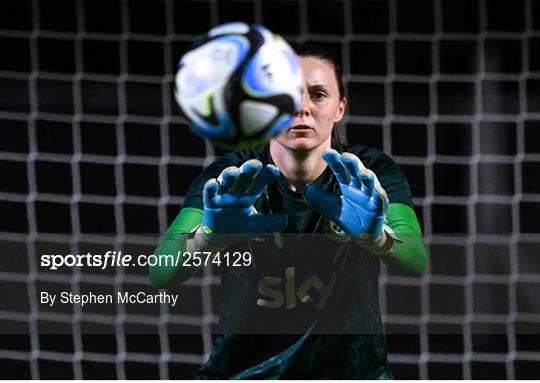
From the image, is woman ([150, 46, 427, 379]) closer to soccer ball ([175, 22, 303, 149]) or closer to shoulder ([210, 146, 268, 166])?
shoulder ([210, 146, 268, 166])

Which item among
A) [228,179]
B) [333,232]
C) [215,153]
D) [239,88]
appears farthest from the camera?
[215,153]

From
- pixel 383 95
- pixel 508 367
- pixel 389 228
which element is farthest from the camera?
pixel 383 95

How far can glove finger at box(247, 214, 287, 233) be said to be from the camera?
1.79 meters

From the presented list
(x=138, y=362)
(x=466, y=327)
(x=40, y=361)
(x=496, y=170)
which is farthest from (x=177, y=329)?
(x=496, y=170)

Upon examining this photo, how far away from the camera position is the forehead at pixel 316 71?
181cm

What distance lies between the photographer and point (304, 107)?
1.78 metres

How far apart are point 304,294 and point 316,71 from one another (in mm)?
374

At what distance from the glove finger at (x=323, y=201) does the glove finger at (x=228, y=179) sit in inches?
5.2

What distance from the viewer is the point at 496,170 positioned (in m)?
2.73

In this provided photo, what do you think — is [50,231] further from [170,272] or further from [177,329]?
[170,272]

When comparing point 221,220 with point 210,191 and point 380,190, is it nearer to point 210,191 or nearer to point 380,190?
point 210,191

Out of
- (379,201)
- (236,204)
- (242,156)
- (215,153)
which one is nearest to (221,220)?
(236,204)

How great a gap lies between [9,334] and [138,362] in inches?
12.9

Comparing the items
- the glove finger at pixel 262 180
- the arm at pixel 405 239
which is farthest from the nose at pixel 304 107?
the arm at pixel 405 239
